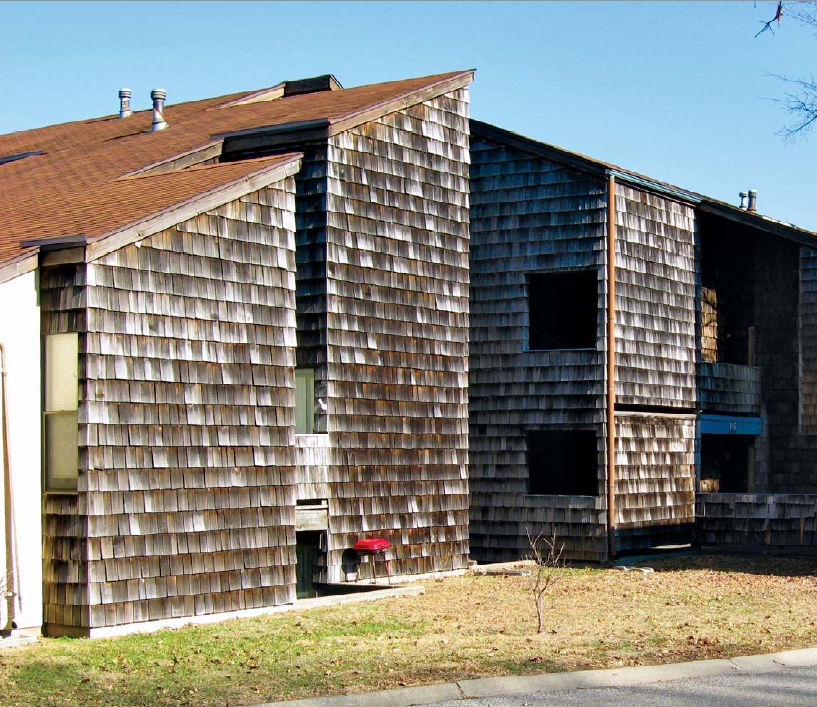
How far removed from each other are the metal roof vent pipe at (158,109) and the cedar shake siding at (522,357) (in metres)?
6.01

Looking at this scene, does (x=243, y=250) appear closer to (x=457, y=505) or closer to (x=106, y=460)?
(x=106, y=460)

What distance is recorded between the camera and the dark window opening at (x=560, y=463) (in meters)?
25.3

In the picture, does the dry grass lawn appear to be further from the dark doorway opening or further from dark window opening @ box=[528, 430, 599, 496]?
dark window opening @ box=[528, 430, 599, 496]

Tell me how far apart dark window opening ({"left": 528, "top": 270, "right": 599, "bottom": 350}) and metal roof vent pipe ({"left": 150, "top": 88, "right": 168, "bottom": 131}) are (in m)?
8.43

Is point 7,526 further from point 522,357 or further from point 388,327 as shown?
point 522,357

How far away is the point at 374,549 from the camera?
17875 millimetres

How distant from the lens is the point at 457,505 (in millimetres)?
20188

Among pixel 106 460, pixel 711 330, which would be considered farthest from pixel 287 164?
pixel 711 330

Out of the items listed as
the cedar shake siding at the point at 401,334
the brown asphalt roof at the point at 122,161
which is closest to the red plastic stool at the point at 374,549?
the cedar shake siding at the point at 401,334

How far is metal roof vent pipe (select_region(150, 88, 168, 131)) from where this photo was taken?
22719 mm

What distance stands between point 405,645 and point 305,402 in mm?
5983

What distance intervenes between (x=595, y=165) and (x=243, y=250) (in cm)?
899

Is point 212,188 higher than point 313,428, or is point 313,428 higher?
→ point 212,188

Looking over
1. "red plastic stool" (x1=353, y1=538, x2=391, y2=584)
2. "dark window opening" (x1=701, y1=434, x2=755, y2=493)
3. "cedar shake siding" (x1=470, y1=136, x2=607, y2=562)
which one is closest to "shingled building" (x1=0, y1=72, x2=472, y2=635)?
"red plastic stool" (x1=353, y1=538, x2=391, y2=584)
